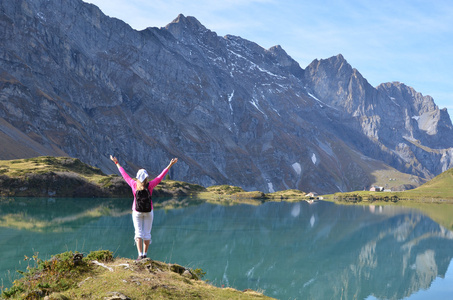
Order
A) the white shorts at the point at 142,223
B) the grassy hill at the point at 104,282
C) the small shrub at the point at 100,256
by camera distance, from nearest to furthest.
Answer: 1. the grassy hill at the point at 104,282
2. the white shorts at the point at 142,223
3. the small shrub at the point at 100,256

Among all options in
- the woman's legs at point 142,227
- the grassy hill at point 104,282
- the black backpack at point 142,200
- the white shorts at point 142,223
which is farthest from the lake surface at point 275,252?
the black backpack at point 142,200

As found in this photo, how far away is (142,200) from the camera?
16.8 m

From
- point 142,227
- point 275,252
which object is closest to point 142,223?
point 142,227

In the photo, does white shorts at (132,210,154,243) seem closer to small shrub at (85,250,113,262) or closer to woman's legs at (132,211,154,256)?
woman's legs at (132,211,154,256)

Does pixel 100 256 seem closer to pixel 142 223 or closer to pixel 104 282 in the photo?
pixel 142 223

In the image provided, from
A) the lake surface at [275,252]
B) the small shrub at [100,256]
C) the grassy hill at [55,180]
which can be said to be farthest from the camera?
the grassy hill at [55,180]

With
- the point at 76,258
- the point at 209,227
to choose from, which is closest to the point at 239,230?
the point at 209,227

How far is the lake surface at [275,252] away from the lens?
35.4 m

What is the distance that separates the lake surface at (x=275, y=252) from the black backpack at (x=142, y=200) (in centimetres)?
1300

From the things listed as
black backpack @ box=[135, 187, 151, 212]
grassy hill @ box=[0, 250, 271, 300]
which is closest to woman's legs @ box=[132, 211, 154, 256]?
black backpack @ box=[135, 187, 151, 212]

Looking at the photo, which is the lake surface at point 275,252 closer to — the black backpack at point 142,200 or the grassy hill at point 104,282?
the grassy hill at point 104,282

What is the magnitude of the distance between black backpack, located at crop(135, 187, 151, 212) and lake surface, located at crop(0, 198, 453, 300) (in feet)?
42.7

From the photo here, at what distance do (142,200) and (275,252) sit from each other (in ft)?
124

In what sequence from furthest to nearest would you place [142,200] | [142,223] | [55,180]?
[55,180] → [142,223] → [142,200]
